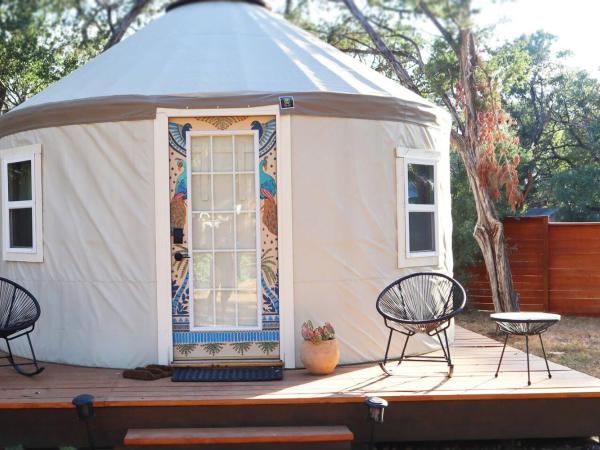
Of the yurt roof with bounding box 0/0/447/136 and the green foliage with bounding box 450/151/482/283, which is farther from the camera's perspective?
the green foliage with bounding box 450/151/482/283

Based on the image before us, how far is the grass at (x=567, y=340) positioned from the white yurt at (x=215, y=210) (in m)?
2.55

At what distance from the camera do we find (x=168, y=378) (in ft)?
14.4

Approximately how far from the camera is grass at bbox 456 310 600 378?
6.46 meters

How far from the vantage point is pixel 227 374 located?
4395 mm

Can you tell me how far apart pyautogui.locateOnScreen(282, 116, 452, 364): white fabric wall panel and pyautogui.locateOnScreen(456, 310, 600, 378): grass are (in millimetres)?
2464

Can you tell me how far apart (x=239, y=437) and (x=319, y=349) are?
94 centimetres

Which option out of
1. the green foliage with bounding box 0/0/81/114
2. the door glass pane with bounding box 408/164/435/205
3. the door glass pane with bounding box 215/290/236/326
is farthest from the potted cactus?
the green foliage with bounding box 0/0/81/114

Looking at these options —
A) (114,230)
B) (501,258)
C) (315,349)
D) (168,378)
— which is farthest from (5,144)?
(501,258)

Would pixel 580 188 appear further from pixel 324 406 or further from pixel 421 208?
pixel 324 406

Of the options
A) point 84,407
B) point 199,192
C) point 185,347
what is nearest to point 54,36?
point 199,192

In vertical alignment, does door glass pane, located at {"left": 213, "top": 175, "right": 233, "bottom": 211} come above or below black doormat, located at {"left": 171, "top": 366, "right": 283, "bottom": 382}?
above

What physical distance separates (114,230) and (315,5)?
14.8 feet

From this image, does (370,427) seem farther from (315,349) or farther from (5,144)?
(5,144)

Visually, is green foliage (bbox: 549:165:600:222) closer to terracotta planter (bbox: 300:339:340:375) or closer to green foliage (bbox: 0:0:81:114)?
green foliage (bbox: 0:0:81:114)
